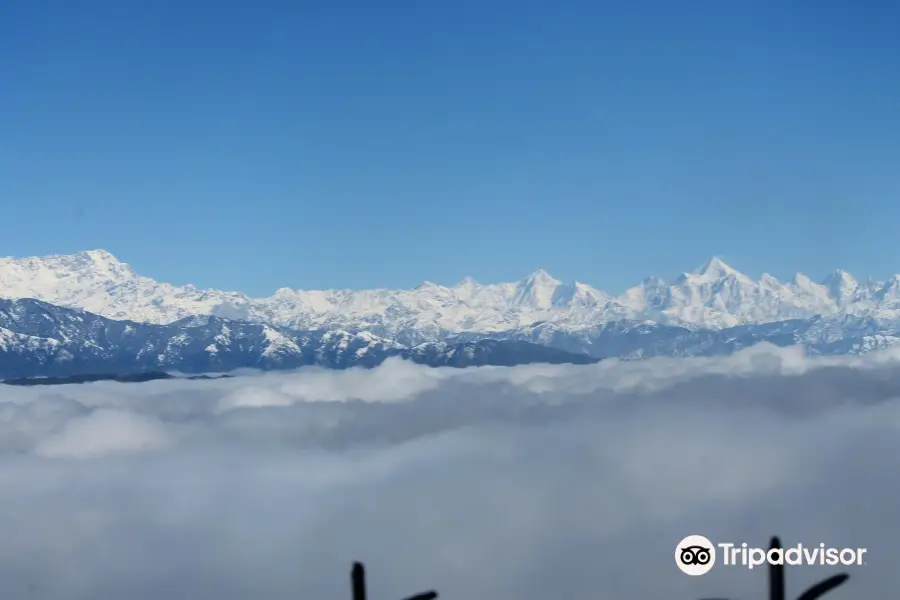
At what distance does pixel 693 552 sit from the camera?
2783 cm

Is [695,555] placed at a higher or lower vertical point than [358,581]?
lower

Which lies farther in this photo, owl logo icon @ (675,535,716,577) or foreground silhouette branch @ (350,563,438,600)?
owl logo icon @ (675,535,716,577)

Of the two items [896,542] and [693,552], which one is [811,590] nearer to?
[693,552]

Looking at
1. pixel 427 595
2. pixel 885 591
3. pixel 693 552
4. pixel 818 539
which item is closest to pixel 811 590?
pixel 427 595

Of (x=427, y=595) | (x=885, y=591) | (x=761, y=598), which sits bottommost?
(x=761, y=598)

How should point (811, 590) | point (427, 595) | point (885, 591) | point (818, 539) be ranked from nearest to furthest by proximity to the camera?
point (811, 590), point (427, 595), point (885, 591), point (818, 539)

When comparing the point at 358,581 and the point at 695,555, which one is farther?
the point at 695,555

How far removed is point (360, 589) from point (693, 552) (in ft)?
48.2

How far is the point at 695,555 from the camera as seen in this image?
2780cm

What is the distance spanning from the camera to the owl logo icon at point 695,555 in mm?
27859

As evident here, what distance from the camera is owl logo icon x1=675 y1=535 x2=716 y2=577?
27.9m

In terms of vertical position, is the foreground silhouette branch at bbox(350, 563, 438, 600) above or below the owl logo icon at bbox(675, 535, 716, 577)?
above

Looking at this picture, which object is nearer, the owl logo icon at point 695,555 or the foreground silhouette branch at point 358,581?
the foreground silhouette branch at point 358,581

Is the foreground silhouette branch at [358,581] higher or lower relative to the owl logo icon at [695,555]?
higher
